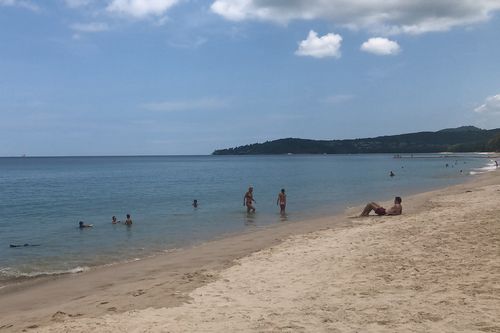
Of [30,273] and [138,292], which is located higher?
[138,292]

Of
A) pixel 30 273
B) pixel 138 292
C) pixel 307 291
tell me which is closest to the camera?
pixel 307 291

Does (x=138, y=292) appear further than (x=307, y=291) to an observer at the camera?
Yes

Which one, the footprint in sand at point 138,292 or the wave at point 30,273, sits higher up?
the footprint in sand at point 138,292

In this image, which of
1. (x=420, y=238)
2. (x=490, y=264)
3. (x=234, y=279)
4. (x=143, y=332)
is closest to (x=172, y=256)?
(x=234, y=279)

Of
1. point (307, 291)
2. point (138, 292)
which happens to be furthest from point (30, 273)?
point (307, 291)

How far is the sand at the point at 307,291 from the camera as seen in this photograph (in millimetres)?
6129

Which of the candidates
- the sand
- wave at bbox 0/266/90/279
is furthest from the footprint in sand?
wave at bbox 0/266/90/279

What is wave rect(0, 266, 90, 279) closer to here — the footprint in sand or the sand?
the sand

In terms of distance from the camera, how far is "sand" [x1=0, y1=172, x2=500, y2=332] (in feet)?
20.1

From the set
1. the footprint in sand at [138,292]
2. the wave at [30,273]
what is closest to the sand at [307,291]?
the footprint in sand at [138,292]

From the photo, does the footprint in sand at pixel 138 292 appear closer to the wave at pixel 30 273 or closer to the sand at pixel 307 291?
the sand at pixel 307 291

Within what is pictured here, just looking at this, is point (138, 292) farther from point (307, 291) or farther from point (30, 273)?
point (30, 273)

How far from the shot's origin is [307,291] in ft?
25.3

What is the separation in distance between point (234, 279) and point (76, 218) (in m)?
19.6
